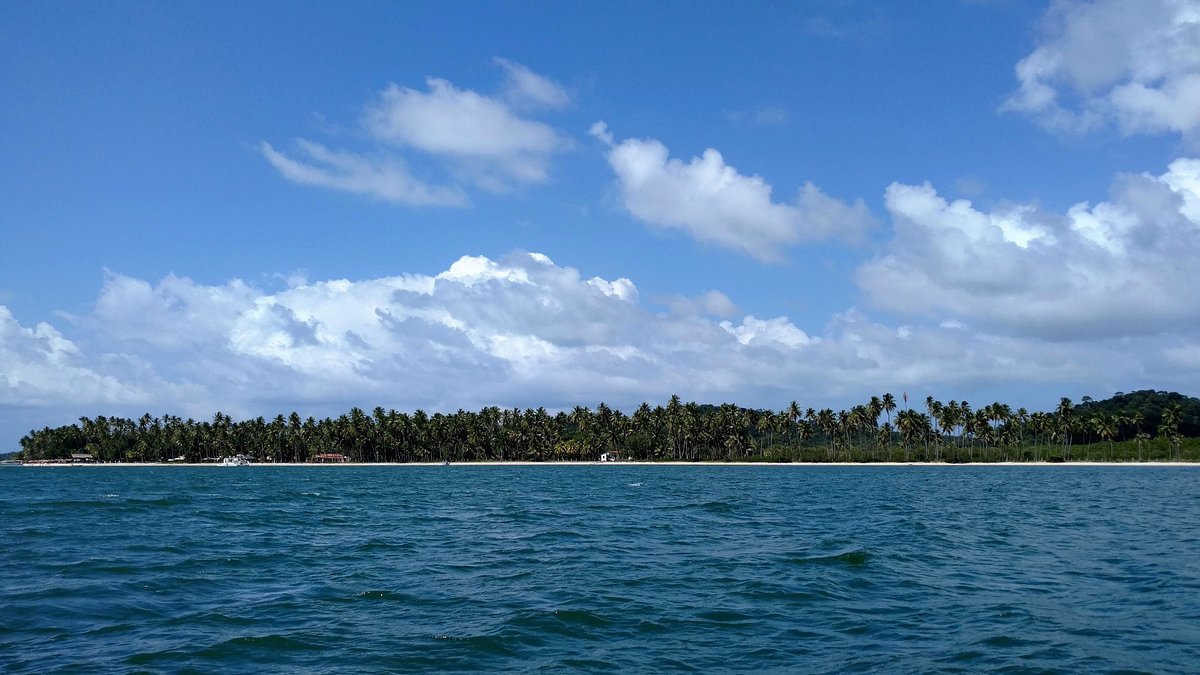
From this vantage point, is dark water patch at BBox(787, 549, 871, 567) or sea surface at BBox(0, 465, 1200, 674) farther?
dark water patch at BBox(787, 549, 871, 567)

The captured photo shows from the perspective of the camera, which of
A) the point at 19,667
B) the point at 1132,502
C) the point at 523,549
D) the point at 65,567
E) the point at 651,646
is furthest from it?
the point at 1132,502

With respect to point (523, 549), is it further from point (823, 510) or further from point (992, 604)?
point (823, 510)

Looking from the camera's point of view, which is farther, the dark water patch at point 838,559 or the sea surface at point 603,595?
the dark water patch at point 838,559

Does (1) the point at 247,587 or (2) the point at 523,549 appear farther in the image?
(2) the point at 523,549

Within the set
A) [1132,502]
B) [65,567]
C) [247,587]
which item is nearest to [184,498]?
[65,567]

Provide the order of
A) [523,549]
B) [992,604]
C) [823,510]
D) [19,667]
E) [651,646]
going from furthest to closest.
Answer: [823,510] → [523,549] → [992,604] → [651,646] → [19,667]

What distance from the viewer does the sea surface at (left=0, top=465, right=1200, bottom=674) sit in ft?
57.1

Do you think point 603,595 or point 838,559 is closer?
point 603,595

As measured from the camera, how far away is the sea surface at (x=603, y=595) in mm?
17406

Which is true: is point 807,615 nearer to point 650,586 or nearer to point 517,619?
point 650,586

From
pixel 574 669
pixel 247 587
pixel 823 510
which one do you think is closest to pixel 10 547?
pixel 247 587

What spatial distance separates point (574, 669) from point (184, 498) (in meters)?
64.7

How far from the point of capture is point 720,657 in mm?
17391

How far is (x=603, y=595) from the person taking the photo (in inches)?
945
